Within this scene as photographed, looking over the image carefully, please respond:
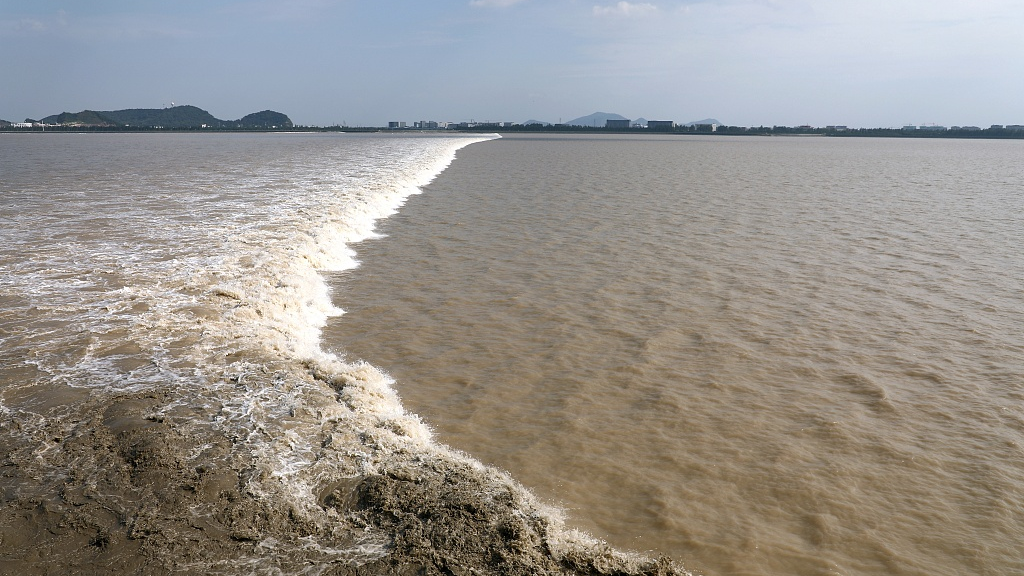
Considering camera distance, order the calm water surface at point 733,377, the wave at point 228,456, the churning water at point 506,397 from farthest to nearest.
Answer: the calm water surface at point 733,377 < the churning water at point 506,397 < the wave at point 228,456

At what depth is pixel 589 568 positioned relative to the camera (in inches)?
158

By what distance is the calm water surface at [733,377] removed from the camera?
476 centimetres

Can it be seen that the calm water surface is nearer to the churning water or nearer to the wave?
the churning water

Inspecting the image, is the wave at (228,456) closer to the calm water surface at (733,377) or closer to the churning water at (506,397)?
the churning water at (506,397)

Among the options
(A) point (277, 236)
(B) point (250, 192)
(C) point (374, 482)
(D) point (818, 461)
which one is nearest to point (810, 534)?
(D) point (818, 461)

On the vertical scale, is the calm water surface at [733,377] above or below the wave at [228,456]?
below

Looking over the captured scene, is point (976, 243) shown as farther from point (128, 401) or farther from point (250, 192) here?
point (250, 192)

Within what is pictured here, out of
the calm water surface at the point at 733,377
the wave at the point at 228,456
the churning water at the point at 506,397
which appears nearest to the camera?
the wave at the point at 228,456

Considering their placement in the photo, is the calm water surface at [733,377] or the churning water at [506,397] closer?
the churning water at [506,397]

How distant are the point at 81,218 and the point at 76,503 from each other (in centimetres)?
1391

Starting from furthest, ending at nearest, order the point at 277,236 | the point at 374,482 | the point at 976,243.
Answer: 1. the point at 976,243
2. the point at 277,236
3. the point at 374,482

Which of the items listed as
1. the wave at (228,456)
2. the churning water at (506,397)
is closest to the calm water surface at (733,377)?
the churning water at (506,397)

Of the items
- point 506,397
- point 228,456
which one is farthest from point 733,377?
point 228,456

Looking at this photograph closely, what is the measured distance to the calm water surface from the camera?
4.76m
